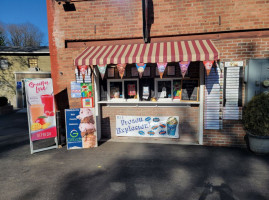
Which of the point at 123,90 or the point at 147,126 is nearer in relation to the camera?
the point at 147,126

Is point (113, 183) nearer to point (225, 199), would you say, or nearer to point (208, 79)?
point (225, 199)

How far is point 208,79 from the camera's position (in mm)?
5008

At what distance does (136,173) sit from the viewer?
12.2 ft

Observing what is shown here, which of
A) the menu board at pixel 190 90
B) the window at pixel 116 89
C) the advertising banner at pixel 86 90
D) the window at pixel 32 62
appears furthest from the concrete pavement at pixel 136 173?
the window at pixel 32 62

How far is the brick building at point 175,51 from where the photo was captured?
4711 millimetres

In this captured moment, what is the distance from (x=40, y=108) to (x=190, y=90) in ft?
15.0

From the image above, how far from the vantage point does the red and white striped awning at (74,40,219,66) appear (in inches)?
168

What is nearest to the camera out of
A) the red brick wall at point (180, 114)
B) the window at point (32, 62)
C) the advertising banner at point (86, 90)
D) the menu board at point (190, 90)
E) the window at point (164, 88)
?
the menu board at point (190, 90)

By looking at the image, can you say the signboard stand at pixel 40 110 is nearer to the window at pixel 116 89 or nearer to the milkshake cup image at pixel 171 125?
the window at pixel 116 89

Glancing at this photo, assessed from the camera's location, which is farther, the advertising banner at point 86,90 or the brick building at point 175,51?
the advertising banner at point 86,90

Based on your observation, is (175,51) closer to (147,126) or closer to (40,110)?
(147,126)

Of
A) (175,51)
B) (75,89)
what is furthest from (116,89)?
(175,51)

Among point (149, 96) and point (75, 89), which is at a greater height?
point (75, 89)

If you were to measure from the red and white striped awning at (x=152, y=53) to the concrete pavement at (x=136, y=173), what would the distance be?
101 inches
